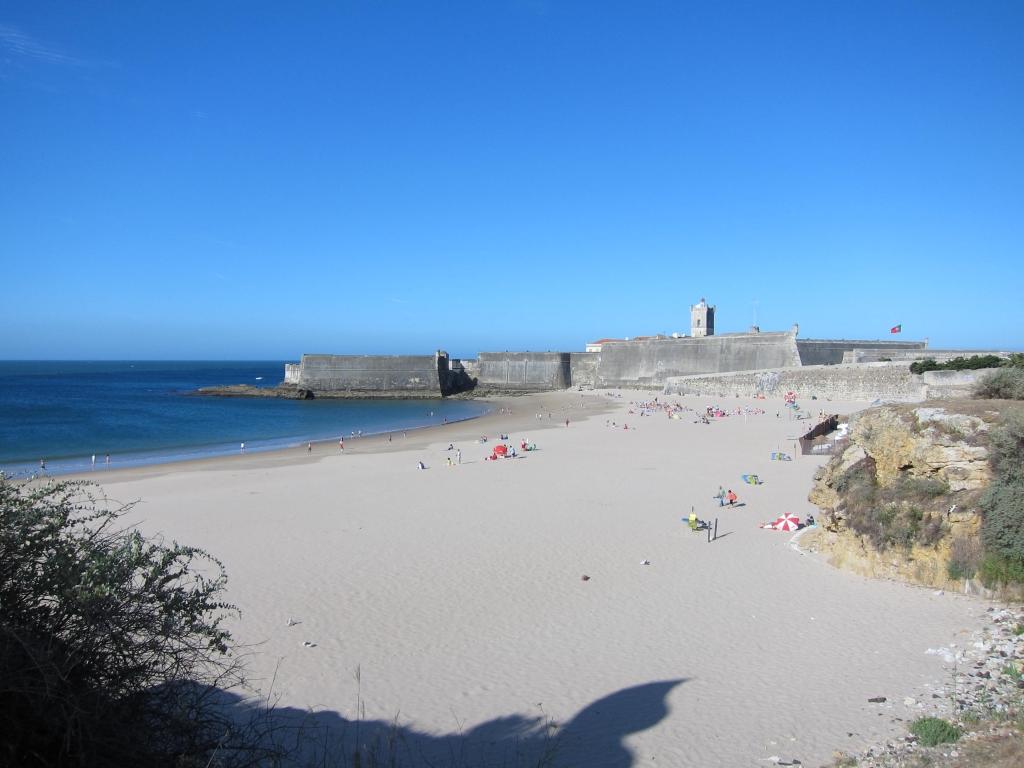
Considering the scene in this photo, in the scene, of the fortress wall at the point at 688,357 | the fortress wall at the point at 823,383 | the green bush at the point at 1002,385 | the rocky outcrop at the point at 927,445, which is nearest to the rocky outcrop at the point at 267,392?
the fortress wall at the point at 688,357

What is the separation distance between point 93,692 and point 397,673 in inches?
143

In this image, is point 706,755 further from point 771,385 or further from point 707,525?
point 771,385

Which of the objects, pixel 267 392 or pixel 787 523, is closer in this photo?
pixel 787 523

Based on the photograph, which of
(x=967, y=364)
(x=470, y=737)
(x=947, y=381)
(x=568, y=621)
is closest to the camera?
(x=470, y=737)

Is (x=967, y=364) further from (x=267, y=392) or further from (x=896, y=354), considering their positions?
(x=267, y=392)

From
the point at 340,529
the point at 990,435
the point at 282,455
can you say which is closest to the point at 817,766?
the point at 990,435

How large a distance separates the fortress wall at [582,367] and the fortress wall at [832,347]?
17.8 metres

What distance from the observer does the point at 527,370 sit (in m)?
55.2

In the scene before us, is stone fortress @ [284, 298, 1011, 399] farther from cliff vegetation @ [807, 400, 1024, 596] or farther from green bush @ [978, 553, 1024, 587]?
green bush @ [978, 553, 1024, 587]

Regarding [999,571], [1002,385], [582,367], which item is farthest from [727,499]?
[582,367]

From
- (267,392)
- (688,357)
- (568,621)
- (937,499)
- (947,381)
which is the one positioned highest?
(688,357)

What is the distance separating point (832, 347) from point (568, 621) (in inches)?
1518

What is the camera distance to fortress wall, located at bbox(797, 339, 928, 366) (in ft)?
130

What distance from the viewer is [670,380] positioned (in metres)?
43.5
